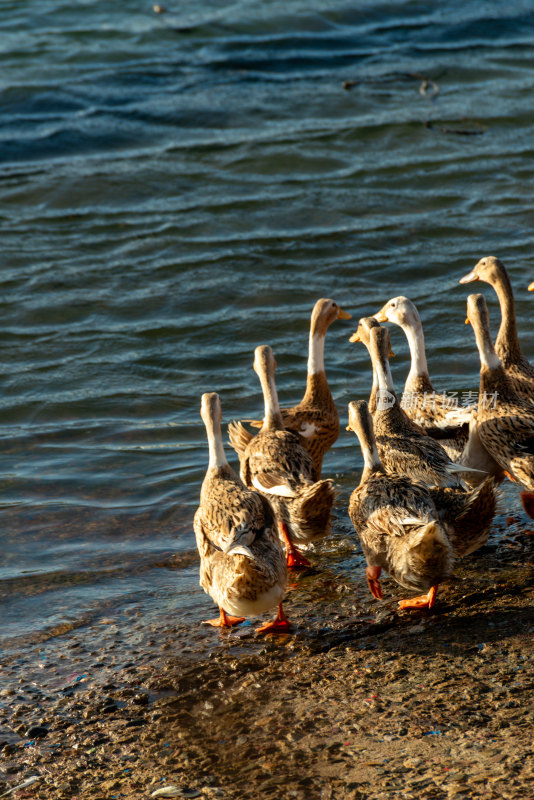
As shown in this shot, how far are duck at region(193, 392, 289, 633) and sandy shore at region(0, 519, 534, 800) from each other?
0.84 ft

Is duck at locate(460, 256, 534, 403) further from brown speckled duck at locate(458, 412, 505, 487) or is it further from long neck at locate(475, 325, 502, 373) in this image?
brown speckled duck at locate(458, 412, 505, 487)

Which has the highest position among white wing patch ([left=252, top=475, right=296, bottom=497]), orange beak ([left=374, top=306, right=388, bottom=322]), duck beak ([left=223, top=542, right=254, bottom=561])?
orange beak ([left=374, top=306, right=388, bottom=322])

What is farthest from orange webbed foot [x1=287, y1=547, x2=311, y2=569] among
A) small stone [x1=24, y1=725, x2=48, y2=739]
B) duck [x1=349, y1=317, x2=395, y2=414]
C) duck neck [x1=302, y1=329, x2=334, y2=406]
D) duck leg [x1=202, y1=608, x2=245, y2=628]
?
small stone [x1=24, y1=725, x2=48, y2=739]

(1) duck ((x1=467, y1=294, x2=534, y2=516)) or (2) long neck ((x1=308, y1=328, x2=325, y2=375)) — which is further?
(2) long neck ((x1=308, y1=328, x2=325, y2=375))

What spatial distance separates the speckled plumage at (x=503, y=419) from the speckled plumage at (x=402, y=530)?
0.92 metres

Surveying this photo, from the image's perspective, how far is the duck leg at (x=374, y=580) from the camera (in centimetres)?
601

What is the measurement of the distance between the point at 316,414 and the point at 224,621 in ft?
8.22

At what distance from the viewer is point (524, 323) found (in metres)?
11.0

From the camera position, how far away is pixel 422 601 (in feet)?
19.5

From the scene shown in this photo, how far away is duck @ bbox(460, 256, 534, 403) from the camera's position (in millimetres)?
7840

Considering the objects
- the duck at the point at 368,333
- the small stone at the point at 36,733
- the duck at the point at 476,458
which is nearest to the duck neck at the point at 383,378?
the duck at the point at 368,333

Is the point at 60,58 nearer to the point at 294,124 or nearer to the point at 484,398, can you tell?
the point at 294,124

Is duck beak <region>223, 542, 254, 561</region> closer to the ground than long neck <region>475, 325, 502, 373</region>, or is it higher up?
closer to the ground

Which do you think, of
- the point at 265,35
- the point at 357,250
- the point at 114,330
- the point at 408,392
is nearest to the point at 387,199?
the point at 357,250
